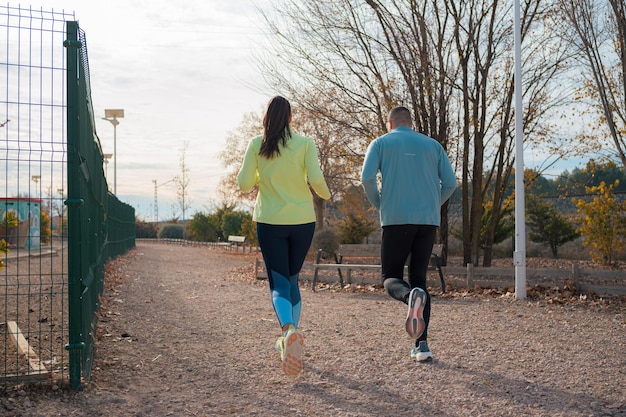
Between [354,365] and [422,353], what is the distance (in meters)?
0.56

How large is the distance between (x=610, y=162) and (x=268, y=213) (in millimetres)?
14328

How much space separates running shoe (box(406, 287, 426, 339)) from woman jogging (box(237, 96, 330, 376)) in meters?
0.86

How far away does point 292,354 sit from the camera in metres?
4.62

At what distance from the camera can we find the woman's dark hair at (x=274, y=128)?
→ 16.7 ft

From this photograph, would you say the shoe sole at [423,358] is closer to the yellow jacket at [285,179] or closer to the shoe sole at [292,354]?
the shoe sole at [292,354]

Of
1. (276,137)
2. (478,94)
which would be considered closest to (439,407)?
(276,137)

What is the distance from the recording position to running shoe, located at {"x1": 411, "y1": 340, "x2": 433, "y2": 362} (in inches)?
219

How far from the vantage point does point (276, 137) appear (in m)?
5.11

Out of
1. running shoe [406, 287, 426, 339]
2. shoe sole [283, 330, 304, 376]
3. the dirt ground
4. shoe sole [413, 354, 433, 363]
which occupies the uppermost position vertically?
running shoe [406, 287, 426, 339]

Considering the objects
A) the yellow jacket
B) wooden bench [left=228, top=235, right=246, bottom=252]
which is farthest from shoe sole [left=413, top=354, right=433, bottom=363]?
wooden bench [left=228, top=235, right=246, bottom=252]

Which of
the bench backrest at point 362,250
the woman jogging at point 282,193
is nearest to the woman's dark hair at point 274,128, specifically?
the woman jogging at point 282,193

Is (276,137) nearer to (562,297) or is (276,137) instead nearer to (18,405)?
(18,405)

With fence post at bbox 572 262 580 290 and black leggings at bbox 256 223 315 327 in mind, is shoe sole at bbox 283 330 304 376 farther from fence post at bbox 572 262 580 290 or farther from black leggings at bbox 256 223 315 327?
fence post at bbox 572 262 580 290

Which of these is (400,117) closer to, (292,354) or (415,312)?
(415,312)
